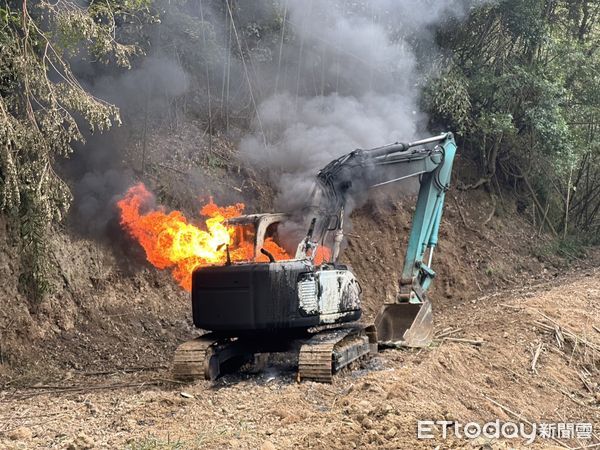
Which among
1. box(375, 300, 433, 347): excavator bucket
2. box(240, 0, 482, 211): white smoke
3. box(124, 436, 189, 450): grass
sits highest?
box(240, 0, 482, 211): white smoke

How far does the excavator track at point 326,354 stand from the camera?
8.14 m

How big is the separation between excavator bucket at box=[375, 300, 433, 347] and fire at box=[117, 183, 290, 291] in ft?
6.82

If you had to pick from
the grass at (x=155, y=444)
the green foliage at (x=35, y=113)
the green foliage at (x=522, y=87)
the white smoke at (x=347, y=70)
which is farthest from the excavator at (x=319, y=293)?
the green foliage at (x=522, y=87)

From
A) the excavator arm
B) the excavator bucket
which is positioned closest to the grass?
the excavator arm

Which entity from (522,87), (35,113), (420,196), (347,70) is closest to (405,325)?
(420,196)

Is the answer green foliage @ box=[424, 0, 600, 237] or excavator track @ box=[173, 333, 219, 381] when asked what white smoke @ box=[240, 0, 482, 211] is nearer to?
green foliage @ box=[424, 0, 600, 237]

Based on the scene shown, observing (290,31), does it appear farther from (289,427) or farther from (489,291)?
(289,427)

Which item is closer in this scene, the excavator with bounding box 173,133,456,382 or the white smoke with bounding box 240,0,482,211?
the excavator with bounding box 173,133,456,382

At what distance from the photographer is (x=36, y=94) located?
31.7 ft

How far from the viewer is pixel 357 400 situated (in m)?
6.86

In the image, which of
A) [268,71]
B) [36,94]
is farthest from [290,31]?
[36,94]

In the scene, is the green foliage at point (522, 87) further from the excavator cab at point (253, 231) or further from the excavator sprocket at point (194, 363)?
the excavator sprocket at point (194, 363)

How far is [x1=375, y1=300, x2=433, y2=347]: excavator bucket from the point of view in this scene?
10.0m

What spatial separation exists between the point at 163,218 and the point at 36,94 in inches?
116
